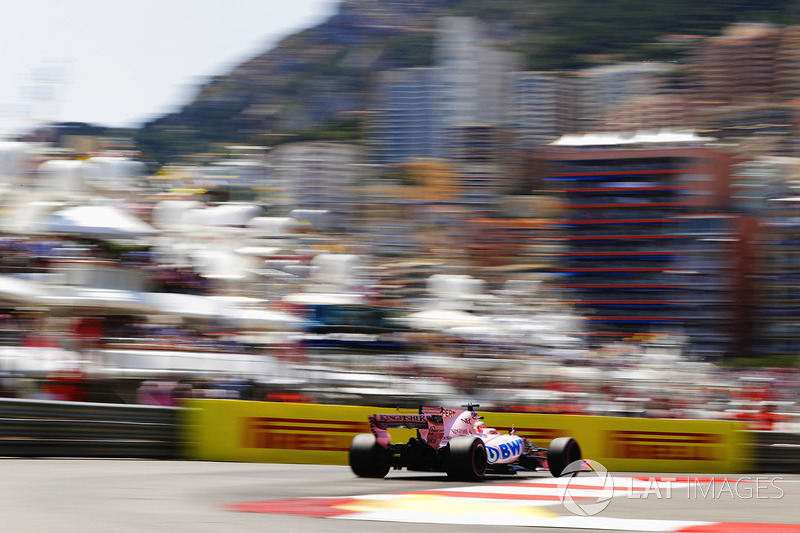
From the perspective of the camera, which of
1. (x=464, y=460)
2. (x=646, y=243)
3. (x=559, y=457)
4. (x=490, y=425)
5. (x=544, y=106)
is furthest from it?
→ (x=544, y=106)

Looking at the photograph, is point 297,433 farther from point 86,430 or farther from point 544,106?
point 544,106

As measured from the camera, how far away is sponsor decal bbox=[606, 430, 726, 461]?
41.1 ft

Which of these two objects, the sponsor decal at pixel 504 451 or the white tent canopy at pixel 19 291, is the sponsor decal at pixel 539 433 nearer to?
the sponsor decal at pixel 504 451

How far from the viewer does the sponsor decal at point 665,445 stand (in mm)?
12539

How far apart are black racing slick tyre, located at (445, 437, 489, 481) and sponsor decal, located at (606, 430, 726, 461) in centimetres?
447

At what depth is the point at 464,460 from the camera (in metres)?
8.40

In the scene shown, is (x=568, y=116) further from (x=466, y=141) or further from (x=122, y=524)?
(x=122, y=524)

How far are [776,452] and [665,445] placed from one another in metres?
1.47

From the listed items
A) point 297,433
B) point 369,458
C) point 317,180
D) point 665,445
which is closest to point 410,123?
point 317,180

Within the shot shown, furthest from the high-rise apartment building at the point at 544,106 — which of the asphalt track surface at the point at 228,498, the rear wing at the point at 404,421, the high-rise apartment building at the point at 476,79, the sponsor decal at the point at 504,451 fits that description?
the rear wing at the point at 404,421

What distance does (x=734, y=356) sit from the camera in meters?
79.6

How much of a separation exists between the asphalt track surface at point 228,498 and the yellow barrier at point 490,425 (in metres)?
0.70

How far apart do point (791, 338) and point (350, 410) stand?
76134mm

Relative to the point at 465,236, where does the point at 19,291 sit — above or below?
above
